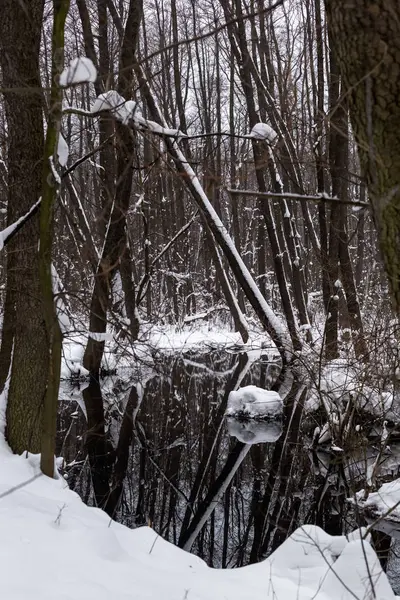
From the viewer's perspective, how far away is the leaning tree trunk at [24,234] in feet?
15.5

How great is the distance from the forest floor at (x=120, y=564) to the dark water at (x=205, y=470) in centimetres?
49

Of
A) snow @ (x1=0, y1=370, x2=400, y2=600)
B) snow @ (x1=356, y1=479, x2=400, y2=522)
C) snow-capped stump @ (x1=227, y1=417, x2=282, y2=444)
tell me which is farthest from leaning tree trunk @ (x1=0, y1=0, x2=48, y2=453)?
snow-capped stump @ (x1=227, y1=417, x2=282, y2=444)

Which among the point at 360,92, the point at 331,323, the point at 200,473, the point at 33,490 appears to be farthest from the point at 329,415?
the point at 360,92

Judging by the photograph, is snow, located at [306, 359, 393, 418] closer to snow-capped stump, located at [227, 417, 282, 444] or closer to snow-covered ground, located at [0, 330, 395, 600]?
snow-capped stump, located at [227, 417, 282, 444]

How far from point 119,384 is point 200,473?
16.6ft

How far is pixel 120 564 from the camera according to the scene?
128 inches

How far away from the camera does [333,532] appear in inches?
206

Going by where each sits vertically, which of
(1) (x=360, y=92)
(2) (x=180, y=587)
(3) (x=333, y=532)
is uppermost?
(1) (x=360, y=92)

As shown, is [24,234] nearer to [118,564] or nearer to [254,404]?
[118,564]

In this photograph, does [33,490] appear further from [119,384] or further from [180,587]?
[119,384]

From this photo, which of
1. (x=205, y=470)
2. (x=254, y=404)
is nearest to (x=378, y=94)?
(x=205, y=470)

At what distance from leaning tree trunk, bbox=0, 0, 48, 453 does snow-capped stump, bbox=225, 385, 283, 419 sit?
4.40m

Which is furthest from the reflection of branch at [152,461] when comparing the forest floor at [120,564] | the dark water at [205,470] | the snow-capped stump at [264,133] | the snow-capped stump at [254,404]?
the snow-capped stump at [264,133]

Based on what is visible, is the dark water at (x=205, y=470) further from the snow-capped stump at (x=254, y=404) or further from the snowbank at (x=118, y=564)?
the snowbank at (x=118, y=564)
